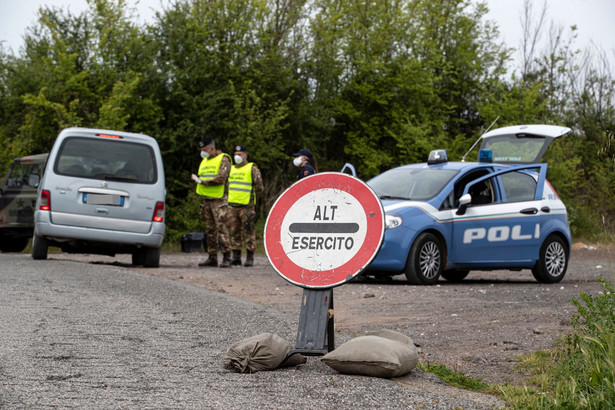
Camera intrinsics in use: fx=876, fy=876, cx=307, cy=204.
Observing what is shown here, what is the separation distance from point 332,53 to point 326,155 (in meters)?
4.48

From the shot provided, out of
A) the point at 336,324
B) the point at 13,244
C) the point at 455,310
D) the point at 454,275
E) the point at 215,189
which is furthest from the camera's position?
the point at 13,244

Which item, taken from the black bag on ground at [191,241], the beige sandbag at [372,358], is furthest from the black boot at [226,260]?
the beige sandbag at [372,358]

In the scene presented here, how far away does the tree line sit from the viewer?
30.1m

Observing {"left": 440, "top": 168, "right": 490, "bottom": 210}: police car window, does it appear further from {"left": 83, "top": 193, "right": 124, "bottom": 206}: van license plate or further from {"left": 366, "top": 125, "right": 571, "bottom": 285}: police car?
{"left": 83, "top": 193, "right": 124, "bottom": 206}: van license plate

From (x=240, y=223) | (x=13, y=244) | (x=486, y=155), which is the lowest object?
(x=13, y=244)

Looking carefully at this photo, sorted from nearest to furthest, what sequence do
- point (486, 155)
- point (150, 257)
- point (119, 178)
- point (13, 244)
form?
point (486, 155) < point (119, 178) < point (150, 257) < point (13, 244)

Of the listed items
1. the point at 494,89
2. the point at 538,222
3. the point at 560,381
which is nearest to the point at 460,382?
the point at 560,381

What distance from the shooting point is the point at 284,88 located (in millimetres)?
34500

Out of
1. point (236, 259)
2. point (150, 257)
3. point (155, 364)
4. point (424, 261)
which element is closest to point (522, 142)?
point (424, 261)

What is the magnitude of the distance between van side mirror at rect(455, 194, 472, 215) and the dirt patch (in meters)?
1.04

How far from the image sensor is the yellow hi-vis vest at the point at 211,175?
15227 mm

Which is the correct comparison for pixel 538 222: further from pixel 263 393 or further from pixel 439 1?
pixel 439 1

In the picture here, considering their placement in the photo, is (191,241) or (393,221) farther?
(191,241)

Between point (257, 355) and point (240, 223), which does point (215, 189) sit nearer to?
point (240, 223)
